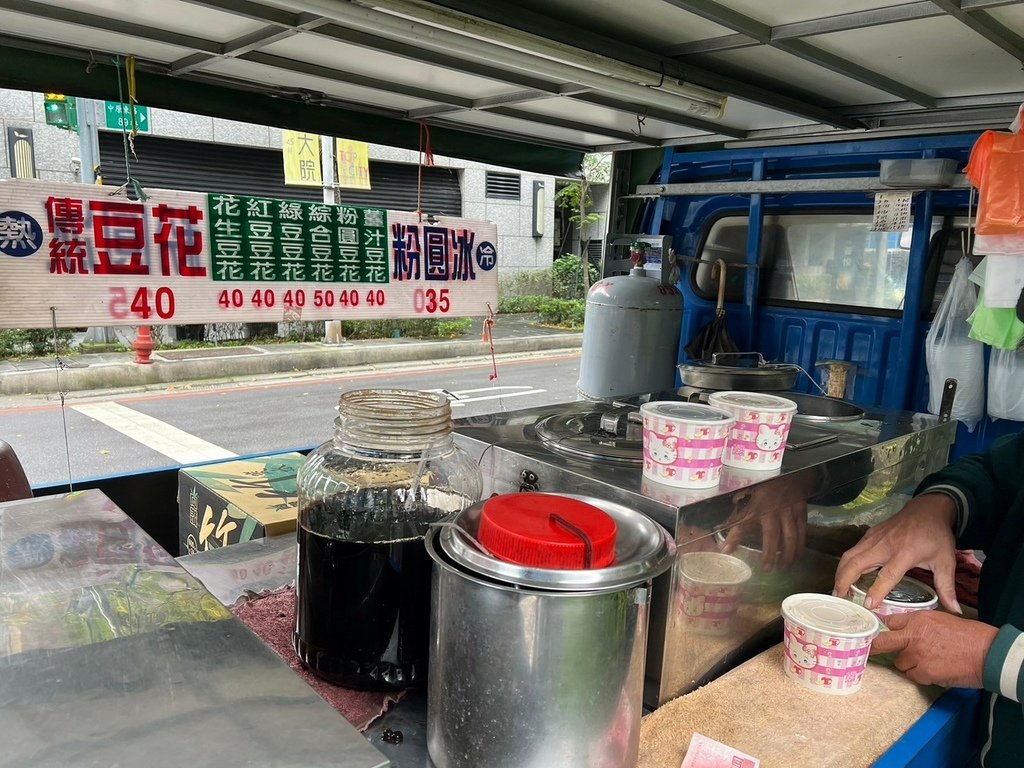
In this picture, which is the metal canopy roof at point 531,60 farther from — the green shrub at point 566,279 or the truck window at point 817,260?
the green shrub at point 566,279

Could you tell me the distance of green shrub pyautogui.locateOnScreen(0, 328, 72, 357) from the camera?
9.39 metres

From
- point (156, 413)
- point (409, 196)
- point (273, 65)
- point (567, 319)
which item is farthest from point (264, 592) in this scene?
point (567, 319)

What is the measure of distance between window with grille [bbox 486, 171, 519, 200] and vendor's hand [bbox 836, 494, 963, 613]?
12.7m

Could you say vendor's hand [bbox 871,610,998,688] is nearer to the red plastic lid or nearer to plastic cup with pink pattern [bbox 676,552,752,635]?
plastic cup with pink pattern [bbox 676,552,752,635]

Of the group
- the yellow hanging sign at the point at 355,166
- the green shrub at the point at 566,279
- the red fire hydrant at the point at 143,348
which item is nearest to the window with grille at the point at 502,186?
the green shrub at the point at 566,279

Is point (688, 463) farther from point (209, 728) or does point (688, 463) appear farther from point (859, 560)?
point (209, 728)

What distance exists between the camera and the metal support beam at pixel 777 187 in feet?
10.9

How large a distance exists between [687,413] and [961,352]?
8.17ft

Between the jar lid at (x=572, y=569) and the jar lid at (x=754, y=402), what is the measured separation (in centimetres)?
47

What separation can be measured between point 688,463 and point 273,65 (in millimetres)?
2128

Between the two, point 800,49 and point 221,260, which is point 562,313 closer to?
point 221,260

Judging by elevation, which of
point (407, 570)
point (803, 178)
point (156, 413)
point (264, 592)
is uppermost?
point (803, 178)

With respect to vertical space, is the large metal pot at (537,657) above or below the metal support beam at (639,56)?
below

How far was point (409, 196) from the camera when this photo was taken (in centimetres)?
1216
